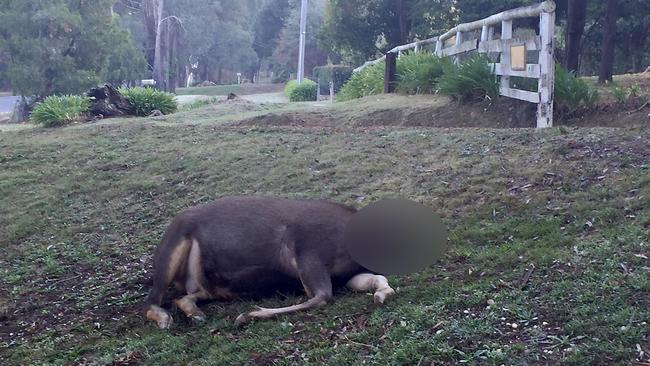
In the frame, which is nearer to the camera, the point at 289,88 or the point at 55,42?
the point at 55,42

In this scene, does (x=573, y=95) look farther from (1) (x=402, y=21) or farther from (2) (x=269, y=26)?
(2) (x=269, y=26)

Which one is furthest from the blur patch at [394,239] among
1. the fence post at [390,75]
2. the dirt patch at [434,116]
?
the fence post at [390,75]

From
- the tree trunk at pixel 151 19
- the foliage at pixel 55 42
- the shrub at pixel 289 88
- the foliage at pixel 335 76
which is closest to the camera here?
the foliage at pixel 55 42

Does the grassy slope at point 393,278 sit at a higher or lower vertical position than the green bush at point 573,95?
lower

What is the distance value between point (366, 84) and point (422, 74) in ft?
12.8

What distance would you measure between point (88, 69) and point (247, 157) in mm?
28334

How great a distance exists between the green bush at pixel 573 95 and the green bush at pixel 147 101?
9679mm

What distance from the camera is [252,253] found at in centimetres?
595

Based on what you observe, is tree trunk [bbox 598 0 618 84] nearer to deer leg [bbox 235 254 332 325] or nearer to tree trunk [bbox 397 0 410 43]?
deer leg [bbox 235 254 332 325]

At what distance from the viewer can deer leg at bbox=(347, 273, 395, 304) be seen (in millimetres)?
5406

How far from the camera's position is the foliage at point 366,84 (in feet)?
60.6

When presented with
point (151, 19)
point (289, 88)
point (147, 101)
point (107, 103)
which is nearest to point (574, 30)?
point (147, 101)

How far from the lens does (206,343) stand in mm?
5340

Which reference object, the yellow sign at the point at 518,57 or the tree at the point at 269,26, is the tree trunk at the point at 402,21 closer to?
the yellow sign at the point at 518,57
